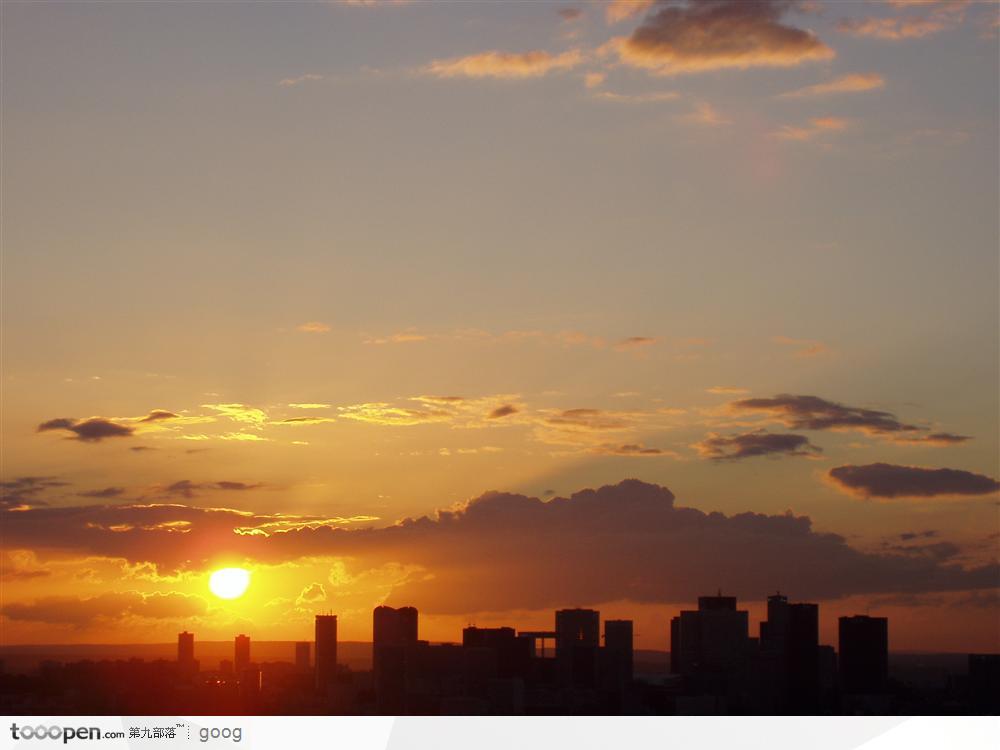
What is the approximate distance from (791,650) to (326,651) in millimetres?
17093

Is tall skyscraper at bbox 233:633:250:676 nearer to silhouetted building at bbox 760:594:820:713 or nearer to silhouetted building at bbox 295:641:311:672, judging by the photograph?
silhouetted building at bbox 295:641:311:672

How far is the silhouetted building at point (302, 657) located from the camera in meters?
33.1

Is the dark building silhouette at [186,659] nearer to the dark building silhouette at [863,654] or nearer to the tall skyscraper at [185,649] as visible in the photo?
the tall skyscraper at [185,649]

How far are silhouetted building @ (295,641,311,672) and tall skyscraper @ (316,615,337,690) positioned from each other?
41 centimetres

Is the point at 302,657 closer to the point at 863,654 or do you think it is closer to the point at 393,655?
the point at 393,655

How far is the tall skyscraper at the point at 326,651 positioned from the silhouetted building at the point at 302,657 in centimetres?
41

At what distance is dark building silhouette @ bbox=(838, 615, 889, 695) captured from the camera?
37.8m

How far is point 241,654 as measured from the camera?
112 ft
